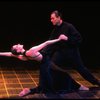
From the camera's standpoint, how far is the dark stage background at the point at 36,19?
1333 cm

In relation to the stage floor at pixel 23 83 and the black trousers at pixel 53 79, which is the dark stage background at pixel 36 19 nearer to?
the stage floor at pixel 23 83

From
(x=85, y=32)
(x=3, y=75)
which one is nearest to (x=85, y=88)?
(x=3, y=75)

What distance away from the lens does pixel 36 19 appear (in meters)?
13.5

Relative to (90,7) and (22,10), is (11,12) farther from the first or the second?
(90,7)

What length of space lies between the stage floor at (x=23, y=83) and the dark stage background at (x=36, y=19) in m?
2.02

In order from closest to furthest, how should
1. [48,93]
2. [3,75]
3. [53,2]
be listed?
[48,93] → [3,75] → [53,2]

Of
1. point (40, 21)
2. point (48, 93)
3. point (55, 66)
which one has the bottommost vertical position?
point (48, 93)

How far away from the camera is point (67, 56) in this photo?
8445 mm

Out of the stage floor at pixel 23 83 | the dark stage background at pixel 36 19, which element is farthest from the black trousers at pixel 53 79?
the dark stage background at pixel 36 19

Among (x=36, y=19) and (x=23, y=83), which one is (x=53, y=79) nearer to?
(x=23, y=83)

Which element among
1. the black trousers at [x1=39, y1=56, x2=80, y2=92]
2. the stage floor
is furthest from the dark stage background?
the black trousers at [x1=39, y1=56, x2=80, y2=92]

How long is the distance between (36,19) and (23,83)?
4555 mm

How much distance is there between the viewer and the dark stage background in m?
13.3

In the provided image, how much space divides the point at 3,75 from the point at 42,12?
12.7 ft
